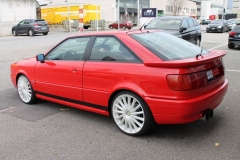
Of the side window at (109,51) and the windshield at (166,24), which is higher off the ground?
the windshield at (166,24)

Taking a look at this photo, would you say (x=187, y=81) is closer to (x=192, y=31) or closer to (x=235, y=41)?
(x=192, y=31)

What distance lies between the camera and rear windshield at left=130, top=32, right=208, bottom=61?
395cm

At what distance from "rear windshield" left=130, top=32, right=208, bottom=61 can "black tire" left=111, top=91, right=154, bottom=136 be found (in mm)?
721

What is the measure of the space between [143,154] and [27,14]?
3769 cm

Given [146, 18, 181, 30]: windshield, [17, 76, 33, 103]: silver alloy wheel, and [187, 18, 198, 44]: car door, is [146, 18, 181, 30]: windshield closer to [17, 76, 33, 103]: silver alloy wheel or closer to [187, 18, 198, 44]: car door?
[187, 18, 198, 44]: car door

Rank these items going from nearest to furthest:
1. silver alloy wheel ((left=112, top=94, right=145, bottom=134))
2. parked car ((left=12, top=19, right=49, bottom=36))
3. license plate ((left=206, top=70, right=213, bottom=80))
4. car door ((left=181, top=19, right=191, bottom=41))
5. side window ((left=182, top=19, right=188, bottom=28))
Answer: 1. license plate ((left=206, top=70, right=213, bottom=80))
2. silver alloy wheel ((left=112, top=94, right=145, bottom=134))
3. car door ((left=181, top=19, right=191, bottom=41))
4. side window ((left=182, top=19, right=188, bottom=28))
5. parked car ((left=12, top=19, right=49, bottom=36))

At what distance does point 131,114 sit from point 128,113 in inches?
2.1

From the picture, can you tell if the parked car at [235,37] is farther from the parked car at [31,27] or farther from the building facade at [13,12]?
the building facade at [13,12]

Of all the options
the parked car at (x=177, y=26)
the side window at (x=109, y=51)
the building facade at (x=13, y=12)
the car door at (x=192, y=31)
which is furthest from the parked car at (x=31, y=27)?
the side window at (x=109, y=51)

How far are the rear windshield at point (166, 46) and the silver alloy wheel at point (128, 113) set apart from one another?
77 centimetres

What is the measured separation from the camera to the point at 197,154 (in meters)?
3.45

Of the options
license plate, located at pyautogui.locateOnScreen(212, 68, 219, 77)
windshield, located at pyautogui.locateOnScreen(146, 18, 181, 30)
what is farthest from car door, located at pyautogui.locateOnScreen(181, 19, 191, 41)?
license plate, located at pyautogui.locateOnScreen(212, 68, 219, 77)

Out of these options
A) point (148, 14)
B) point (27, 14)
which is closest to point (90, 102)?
point (148, 14)

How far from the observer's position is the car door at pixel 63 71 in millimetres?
4590
